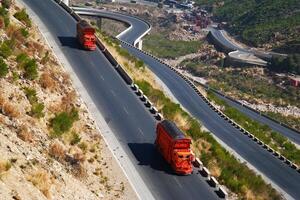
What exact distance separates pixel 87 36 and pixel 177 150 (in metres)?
26.9

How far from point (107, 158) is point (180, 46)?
147 meters

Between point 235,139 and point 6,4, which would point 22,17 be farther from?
point 235,139

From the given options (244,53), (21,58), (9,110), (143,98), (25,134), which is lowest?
(244,53)

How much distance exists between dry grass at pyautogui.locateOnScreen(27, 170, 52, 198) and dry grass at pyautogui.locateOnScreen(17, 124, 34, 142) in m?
4.07

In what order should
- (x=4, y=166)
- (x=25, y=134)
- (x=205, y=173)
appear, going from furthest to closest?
(x=205, y=173), (x=25, y=134), (x=4, y=166)

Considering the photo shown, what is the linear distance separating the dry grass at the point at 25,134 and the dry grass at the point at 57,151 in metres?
1.66

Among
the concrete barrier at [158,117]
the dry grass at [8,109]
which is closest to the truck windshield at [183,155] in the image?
the concrete barrier at [158,117]

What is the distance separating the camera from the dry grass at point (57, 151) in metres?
Answer: 29.3

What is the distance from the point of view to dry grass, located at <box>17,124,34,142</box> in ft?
89.9

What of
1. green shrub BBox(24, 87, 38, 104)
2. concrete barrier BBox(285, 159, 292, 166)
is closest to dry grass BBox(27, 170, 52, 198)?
green shrub BBox(24, 87, 38, 104)

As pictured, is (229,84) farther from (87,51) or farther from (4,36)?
(4,36)

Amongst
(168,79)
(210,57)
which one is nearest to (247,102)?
(168,79)

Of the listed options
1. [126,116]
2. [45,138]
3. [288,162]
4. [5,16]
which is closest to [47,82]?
[45,138]

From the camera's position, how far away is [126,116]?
140ft
